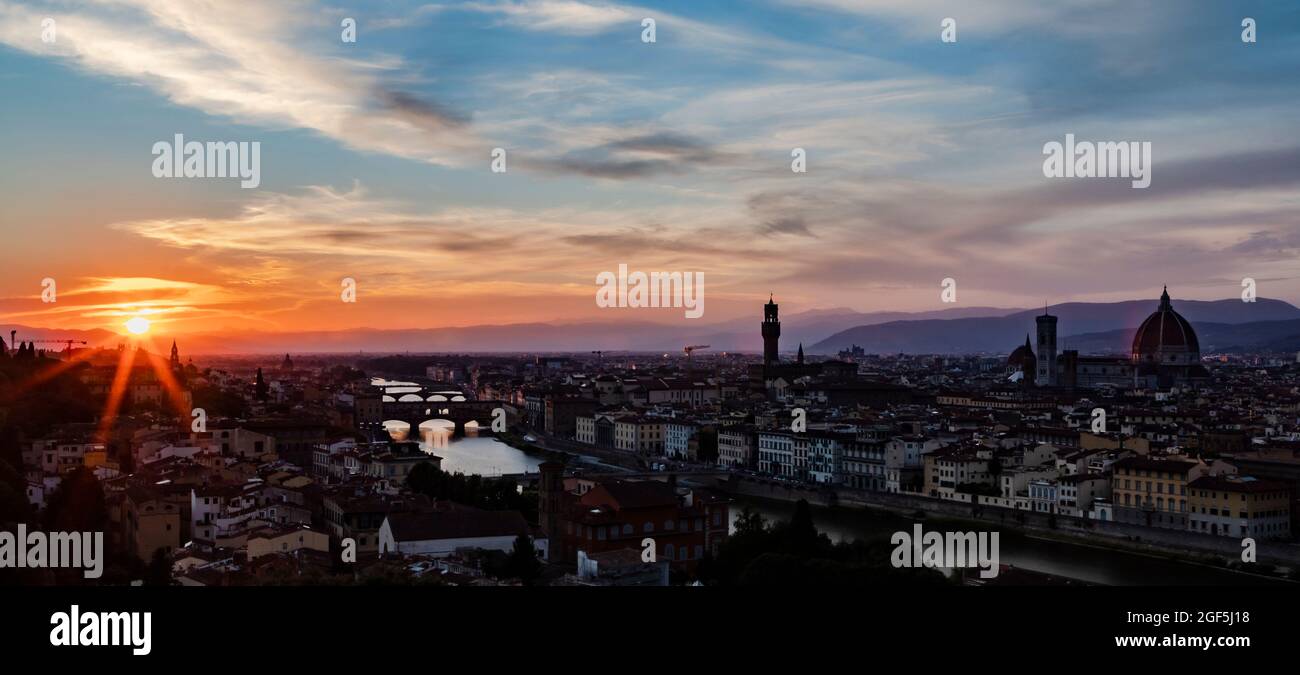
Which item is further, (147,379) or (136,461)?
(147,379)

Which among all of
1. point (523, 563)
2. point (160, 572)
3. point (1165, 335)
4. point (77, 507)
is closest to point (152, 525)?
point (77, 507)

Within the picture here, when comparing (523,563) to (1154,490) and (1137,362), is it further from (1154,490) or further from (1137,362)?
(1137,362)

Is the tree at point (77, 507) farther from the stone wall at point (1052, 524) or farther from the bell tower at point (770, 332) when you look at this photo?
the bell tower at point (770, 332)

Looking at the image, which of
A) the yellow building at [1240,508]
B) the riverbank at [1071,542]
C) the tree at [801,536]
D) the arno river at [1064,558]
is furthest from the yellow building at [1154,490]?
the tree at [801,536]
